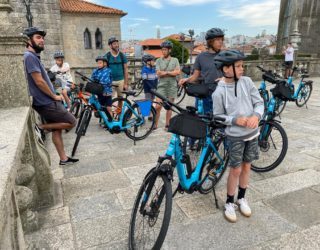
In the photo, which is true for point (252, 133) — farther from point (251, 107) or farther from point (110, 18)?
point (110, 18)

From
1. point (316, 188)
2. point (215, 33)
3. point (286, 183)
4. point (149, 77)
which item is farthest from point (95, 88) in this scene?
point (316, 188)

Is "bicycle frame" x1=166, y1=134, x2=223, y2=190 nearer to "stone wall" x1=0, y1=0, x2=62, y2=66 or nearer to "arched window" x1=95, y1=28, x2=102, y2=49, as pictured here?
"stone wall" x1=0, y1=0, x2=62, y2=66

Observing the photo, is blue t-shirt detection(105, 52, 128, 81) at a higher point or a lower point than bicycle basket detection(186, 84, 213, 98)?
higher

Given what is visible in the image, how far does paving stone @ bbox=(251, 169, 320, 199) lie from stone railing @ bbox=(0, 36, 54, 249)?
254 cm

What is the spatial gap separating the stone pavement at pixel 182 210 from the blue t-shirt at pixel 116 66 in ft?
7.40

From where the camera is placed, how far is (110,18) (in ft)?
90.8

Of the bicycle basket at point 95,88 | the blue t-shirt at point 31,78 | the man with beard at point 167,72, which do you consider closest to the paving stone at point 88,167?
the blue t-shirt at point 31,78

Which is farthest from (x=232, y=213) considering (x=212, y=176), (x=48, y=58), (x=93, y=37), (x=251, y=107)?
(x=93, y=37)

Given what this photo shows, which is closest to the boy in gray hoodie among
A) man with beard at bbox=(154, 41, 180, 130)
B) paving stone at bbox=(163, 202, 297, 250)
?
paving stone at bbox=(163, 202, 297, 250)

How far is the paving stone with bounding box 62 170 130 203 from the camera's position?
3331mm

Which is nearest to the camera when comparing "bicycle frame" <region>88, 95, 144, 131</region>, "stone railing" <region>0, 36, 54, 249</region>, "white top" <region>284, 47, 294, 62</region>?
"stone railing" <region>0, 36, 54, 249</region>

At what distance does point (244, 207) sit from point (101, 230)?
1499 millimetres

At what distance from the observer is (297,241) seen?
2477mm

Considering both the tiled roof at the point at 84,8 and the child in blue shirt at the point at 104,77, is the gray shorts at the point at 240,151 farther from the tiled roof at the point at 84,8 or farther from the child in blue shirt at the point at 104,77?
the tiled roof at the point at 84,8
